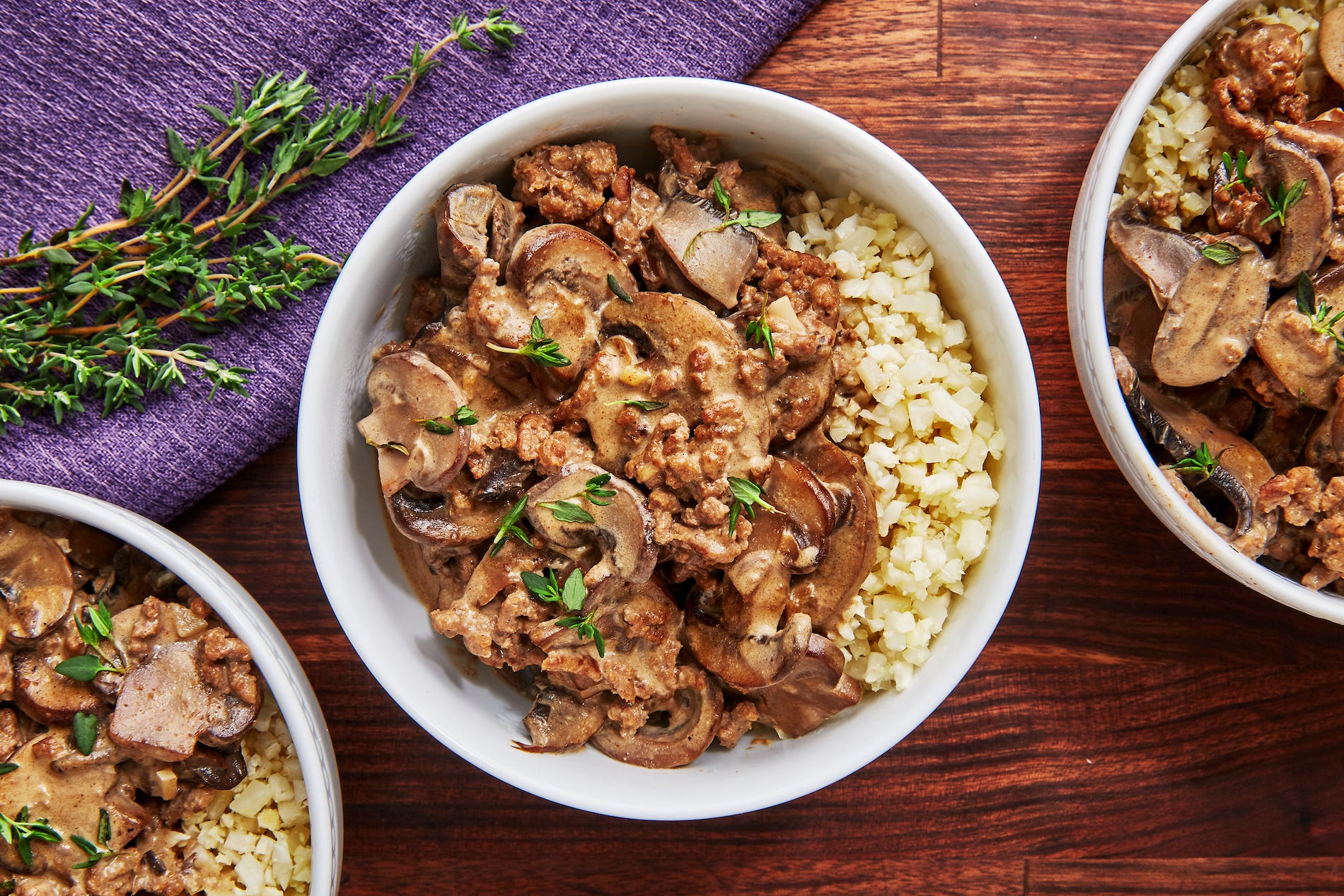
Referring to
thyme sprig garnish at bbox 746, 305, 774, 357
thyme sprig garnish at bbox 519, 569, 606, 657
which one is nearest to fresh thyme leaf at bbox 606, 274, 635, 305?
thyme sprig garnish at bbox 746, 305, 774, 357

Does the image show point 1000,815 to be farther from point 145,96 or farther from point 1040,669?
point 145,96

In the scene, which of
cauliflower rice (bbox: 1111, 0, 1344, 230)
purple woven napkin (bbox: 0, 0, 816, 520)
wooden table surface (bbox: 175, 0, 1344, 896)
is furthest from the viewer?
wooden table surface (bbox: 175, 0, 1344, 896)

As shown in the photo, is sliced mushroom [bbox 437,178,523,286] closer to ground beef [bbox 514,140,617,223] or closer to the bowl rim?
ground beef [bbox 514,140,617,223]

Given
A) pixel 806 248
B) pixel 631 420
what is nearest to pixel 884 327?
pixel 806 248

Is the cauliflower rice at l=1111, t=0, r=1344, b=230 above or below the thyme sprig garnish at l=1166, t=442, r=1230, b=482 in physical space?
above

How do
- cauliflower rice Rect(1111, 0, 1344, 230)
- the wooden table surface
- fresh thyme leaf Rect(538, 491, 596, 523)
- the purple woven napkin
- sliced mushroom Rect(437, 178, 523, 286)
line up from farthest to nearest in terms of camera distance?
the wooden table surface
the purple woven napkin
cauliflower rice Rect(1111, 0, 1344, 230)
sliced mushroom Rect(437, 178, 523, 286)
fresh thyme leaf Rect(538, 491, 596, 523)

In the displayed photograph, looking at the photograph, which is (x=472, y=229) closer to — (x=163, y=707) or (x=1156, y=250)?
(x=163, y=707)

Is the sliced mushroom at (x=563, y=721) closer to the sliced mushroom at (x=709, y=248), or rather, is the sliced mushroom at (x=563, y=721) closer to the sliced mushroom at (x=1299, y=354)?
the sliced mushroom at (x=709, y=248)
